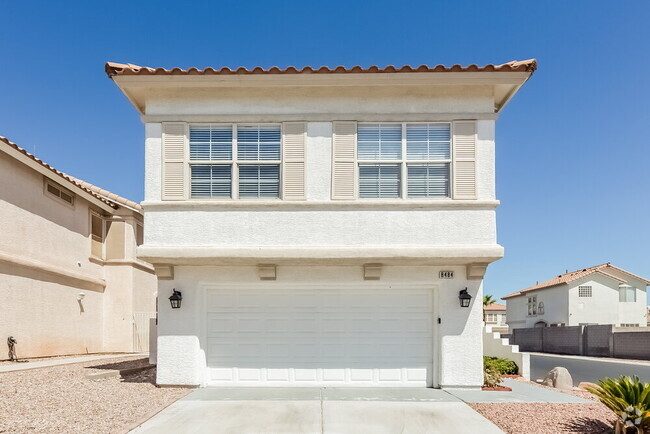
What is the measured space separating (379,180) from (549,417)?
512 centimetres

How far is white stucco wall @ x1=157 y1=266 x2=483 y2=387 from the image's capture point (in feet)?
31.2

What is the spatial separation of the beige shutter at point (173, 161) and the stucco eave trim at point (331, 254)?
117 cm

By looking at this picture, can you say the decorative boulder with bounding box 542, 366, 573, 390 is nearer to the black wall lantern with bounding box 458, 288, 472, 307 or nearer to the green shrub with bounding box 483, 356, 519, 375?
the green shrub with bounding box 483, 356, 519, 375

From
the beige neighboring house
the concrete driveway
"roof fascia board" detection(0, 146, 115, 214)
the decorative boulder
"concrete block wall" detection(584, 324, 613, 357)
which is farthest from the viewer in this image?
"concrete block wall" detection(584, 324, 613, 357)

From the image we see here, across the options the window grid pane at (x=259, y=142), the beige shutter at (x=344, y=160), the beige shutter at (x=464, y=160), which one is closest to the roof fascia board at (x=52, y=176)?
the window grid pane at (x=259, y=142)

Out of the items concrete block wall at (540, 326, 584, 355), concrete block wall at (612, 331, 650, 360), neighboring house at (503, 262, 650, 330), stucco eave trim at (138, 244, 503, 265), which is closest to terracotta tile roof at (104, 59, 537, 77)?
stucco eave trim at (138, 244, 503, 265)

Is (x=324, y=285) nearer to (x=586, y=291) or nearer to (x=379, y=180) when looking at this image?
(x=379, y=180)

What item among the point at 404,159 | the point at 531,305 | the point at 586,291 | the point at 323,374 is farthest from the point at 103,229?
the point at 531,305

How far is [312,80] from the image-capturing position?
9414 millimetres

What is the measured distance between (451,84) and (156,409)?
8081 millimetres

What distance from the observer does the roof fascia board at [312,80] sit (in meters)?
9.31

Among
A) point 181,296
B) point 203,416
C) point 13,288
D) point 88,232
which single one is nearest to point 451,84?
point 181,296

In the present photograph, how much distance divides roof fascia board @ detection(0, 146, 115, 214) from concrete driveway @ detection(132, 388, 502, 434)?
32.0 ft

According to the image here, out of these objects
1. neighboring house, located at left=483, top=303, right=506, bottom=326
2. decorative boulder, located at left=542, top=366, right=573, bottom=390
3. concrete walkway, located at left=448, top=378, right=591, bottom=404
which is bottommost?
neighboring house, located at left=483, top=303, right=506, bottom=326
